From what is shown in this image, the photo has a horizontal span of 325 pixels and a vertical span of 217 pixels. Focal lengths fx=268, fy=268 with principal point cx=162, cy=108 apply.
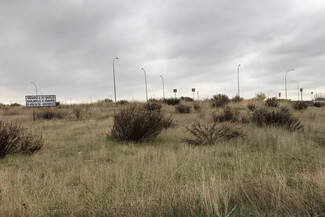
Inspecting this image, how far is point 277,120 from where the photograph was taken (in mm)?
11062

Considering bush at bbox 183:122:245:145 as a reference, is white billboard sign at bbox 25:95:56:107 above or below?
above

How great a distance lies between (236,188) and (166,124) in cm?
789

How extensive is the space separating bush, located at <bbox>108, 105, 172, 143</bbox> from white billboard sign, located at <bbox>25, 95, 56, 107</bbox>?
12.4m

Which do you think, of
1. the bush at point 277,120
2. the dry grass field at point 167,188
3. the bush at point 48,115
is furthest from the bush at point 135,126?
the bush at point 48,115

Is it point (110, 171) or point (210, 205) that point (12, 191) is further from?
point (210, 205)

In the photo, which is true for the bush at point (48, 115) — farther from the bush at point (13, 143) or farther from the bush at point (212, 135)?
the bush at point (212, 135)

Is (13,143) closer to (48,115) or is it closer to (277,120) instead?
(277,120)

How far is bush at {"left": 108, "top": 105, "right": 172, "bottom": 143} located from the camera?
8.59 meters

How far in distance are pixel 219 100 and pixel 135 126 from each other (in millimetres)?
17807

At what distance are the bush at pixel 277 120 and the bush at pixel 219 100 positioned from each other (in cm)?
1223

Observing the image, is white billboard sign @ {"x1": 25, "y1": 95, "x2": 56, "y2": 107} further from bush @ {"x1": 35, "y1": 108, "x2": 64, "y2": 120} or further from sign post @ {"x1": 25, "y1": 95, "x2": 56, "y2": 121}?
bush @ {"x1": 35, "y1": 108, "x2": 64, "y2": 120}

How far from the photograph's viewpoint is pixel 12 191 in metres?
3.64

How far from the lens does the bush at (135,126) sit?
859 centimetres

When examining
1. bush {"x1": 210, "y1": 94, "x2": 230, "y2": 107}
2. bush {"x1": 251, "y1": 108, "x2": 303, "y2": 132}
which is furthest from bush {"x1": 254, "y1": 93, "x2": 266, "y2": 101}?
bush {"x1": 251, "y1": 108, "x2": 303, "y2": 132}
